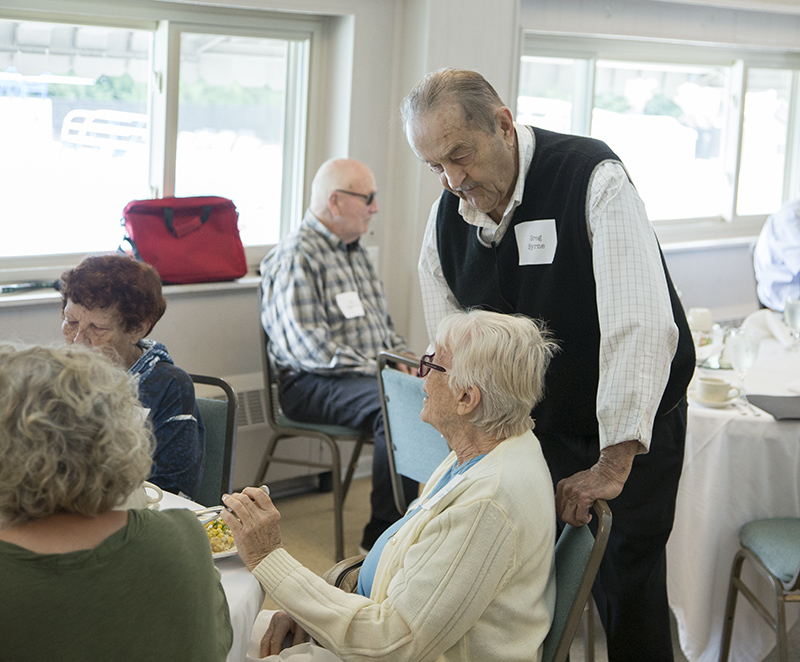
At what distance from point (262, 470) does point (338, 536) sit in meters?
0.45

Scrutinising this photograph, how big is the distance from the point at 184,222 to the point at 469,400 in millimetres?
2208

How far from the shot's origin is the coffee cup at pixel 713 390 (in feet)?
8.13

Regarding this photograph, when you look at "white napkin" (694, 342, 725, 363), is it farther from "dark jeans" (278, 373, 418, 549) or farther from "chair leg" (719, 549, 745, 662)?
"dark jeans" (278, 373, 418, 549)

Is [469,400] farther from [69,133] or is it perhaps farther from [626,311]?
[69,133]

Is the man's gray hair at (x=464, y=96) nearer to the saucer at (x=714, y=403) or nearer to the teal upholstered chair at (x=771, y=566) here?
the saucer at (x=714, y=403)

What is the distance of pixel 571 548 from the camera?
1.50 m

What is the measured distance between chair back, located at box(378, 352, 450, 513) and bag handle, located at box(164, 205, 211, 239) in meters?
1.16

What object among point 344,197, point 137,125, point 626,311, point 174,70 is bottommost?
point 626,311

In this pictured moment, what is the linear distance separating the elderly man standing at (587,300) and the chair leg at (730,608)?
59 cm

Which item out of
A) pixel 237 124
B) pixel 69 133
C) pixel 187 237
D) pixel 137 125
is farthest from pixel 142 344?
pixel 237 124

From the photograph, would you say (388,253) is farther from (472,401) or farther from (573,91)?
(472,401)

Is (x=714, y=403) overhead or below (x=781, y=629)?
overhead

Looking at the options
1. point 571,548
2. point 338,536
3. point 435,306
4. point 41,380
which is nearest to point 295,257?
point 338,536

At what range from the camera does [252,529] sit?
1464 mm
